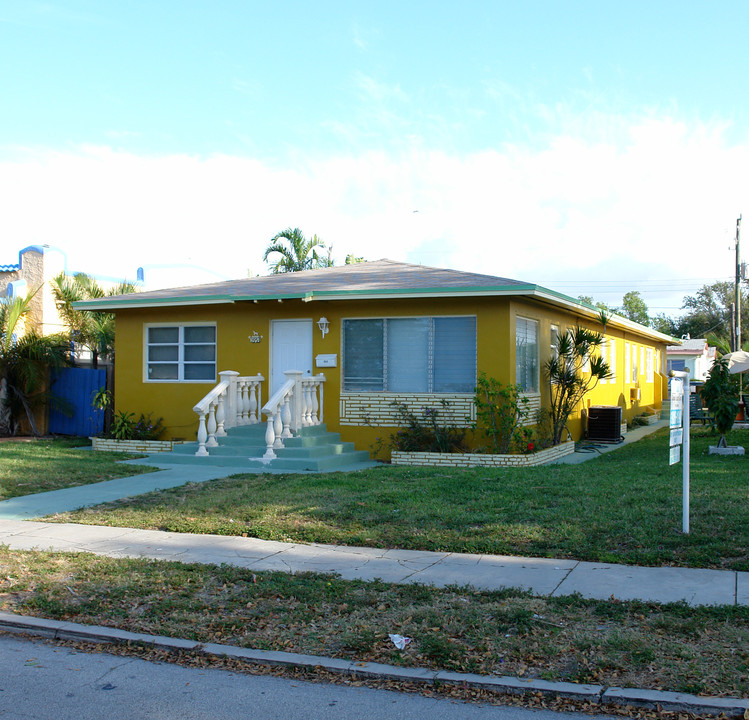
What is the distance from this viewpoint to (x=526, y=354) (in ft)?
51.8

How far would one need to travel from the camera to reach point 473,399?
14.6m

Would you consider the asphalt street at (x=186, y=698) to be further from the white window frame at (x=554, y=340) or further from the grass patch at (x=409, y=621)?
the white window frame at (x=554, y=340)

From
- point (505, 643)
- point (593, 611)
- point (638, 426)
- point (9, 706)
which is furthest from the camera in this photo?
point (638, 426)

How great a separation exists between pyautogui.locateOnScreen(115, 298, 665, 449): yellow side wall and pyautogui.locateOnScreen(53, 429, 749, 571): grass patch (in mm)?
2965

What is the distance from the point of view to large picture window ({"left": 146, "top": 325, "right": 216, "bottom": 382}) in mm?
16828

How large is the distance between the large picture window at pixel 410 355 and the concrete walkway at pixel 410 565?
7418 millimetres

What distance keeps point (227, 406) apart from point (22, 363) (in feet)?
21.8

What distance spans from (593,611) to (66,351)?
17017 mm

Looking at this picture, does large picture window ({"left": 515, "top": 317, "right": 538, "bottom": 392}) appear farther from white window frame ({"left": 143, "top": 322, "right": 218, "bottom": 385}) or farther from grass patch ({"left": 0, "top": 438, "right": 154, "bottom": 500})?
grass patch ({"left": 0, "top": 438, "right": 154, "bottom": 500})

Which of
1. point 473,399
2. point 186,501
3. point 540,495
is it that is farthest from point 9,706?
point 473,399

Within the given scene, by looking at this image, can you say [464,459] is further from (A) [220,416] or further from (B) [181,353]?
(B) [181,353]

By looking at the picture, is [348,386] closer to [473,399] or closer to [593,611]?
[473,399]

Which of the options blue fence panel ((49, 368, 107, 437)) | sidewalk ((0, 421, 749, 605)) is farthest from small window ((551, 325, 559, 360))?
sidewalk ((0, 421, 749, 605))

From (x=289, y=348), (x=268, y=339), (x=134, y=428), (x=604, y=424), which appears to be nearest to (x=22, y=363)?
(x=134, y=428)
